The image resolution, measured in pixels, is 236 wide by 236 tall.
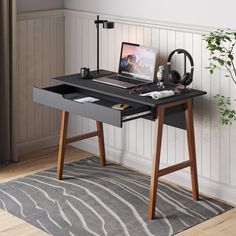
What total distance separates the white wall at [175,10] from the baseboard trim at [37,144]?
1.07 m

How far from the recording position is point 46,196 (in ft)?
14.2

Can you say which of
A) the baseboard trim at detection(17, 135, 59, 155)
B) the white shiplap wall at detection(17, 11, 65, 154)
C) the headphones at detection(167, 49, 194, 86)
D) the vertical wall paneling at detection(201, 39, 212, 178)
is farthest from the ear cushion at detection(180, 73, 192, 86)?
the baseboard trim at detection(17, 135, 59, 155)

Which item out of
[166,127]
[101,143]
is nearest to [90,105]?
[166,127]

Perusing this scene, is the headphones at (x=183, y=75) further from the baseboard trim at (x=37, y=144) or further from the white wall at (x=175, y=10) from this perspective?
the baseboard trim at (x=37, y=144)

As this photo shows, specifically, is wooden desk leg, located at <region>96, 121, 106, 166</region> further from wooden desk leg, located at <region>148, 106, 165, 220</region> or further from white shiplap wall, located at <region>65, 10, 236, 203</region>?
wooden desk leg, located at <region>148, 106, 165, 220</region>

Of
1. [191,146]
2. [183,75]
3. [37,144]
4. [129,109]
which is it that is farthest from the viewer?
[37,144]

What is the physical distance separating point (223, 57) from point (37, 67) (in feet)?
5.27

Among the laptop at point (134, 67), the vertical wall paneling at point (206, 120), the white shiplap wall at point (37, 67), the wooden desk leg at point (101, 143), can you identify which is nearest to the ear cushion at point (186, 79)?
the vertical wall paneling at point (206, 120)

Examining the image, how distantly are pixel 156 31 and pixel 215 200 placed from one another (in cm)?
118

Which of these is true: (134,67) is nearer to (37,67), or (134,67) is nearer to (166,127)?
(166,127)

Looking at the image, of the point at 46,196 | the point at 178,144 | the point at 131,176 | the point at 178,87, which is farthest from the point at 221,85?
the point at 46,196

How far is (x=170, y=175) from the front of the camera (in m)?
4.61

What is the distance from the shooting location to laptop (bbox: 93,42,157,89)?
439cm

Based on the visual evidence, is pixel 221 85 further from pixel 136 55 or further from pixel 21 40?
pixel 21 40
